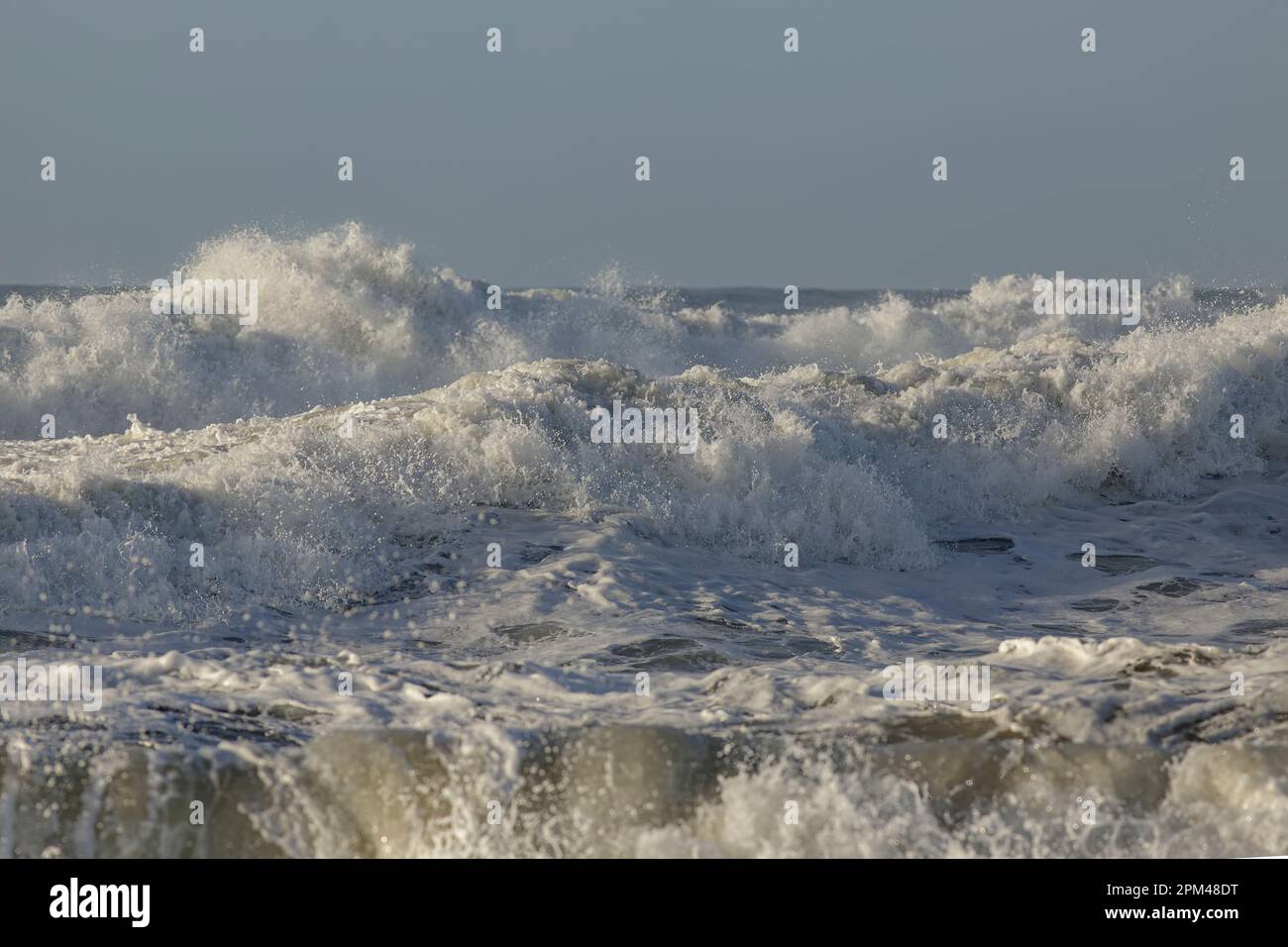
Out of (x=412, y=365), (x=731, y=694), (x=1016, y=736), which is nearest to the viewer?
(x=1016, y=736)

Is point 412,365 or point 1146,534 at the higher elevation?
point 412,365

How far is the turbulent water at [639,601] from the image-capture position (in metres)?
4.89

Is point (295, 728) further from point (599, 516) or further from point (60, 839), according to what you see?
point (599, 516)

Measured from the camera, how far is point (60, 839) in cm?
476

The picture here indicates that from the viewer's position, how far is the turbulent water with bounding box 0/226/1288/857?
193 inches

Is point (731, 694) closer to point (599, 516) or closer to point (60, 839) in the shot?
point (60, 839)

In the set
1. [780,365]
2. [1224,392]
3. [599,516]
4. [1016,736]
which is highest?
[780,365]

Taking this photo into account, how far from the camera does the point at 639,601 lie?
8305 millimetres

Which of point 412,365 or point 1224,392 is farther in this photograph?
point 412,365

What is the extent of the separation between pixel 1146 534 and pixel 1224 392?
3.84m
